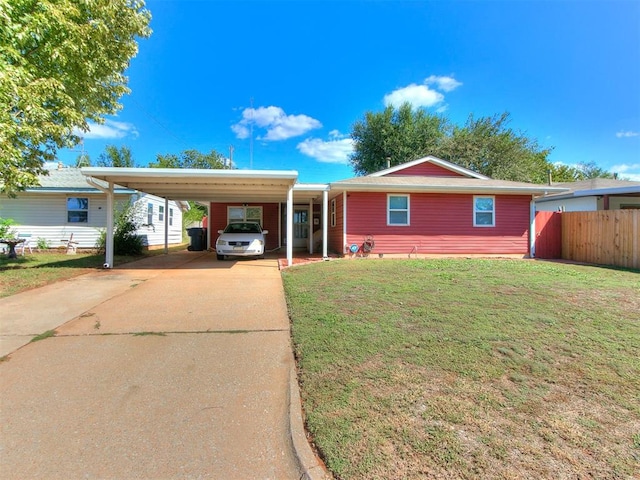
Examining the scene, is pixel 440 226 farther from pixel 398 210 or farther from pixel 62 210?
pixel 62 210

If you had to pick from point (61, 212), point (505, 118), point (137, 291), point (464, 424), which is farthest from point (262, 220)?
point (505, 118)

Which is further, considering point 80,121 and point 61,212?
point 61,212

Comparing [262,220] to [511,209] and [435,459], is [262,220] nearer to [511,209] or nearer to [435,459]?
[511,209]

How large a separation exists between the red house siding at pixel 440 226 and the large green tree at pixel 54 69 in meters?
8.49

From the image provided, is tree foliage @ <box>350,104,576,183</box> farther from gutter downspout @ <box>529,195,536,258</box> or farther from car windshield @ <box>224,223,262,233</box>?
car windshield @ <box>224,223,262,233</box>

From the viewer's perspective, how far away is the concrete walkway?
211 centimetres

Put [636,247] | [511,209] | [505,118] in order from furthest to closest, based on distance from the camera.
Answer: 1. [505,118]
2. [511,209]
3. [636,247]

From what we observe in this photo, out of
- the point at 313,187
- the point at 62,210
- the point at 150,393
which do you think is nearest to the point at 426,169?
the point at 313,187

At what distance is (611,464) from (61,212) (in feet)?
62.2

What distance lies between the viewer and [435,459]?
204 cm

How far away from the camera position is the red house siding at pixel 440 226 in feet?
40.4

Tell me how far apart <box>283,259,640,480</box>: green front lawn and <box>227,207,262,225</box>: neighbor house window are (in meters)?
12.0

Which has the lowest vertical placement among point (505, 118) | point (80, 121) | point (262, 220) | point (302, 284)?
point (302, 284)

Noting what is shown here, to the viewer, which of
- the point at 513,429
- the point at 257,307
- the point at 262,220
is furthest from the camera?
the point at 262,220
